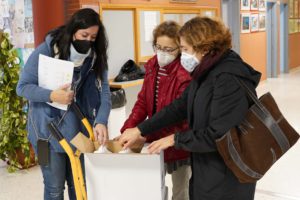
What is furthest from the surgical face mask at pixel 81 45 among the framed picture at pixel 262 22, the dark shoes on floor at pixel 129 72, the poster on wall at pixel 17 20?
the framed picture at pixel 262 22

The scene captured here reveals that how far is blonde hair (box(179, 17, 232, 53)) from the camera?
5.18 ft

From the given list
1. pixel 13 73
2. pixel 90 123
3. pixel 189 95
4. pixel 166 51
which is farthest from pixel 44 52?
pixel 13 73

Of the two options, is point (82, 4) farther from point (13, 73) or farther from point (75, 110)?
point (75, 110)

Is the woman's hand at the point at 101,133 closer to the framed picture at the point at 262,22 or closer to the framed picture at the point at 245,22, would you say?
the framed picture at the point at 245,22

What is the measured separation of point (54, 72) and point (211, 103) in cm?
84

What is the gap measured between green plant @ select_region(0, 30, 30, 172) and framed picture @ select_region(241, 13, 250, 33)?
591 centimetres

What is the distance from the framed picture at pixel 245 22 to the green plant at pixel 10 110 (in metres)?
5.91

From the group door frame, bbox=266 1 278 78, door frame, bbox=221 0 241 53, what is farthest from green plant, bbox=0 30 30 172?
door frame, bbox=266 1 278 78

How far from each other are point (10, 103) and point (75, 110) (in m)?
2.25

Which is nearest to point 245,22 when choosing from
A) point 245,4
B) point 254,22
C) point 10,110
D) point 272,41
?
point 245,4

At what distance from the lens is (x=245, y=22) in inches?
341

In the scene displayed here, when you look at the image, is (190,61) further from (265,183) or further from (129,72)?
(129,72)

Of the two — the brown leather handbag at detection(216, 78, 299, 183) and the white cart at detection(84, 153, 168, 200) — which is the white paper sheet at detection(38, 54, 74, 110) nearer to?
the white cart at detection(84, 153, 168, 200)

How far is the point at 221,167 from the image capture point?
5.32 feet
